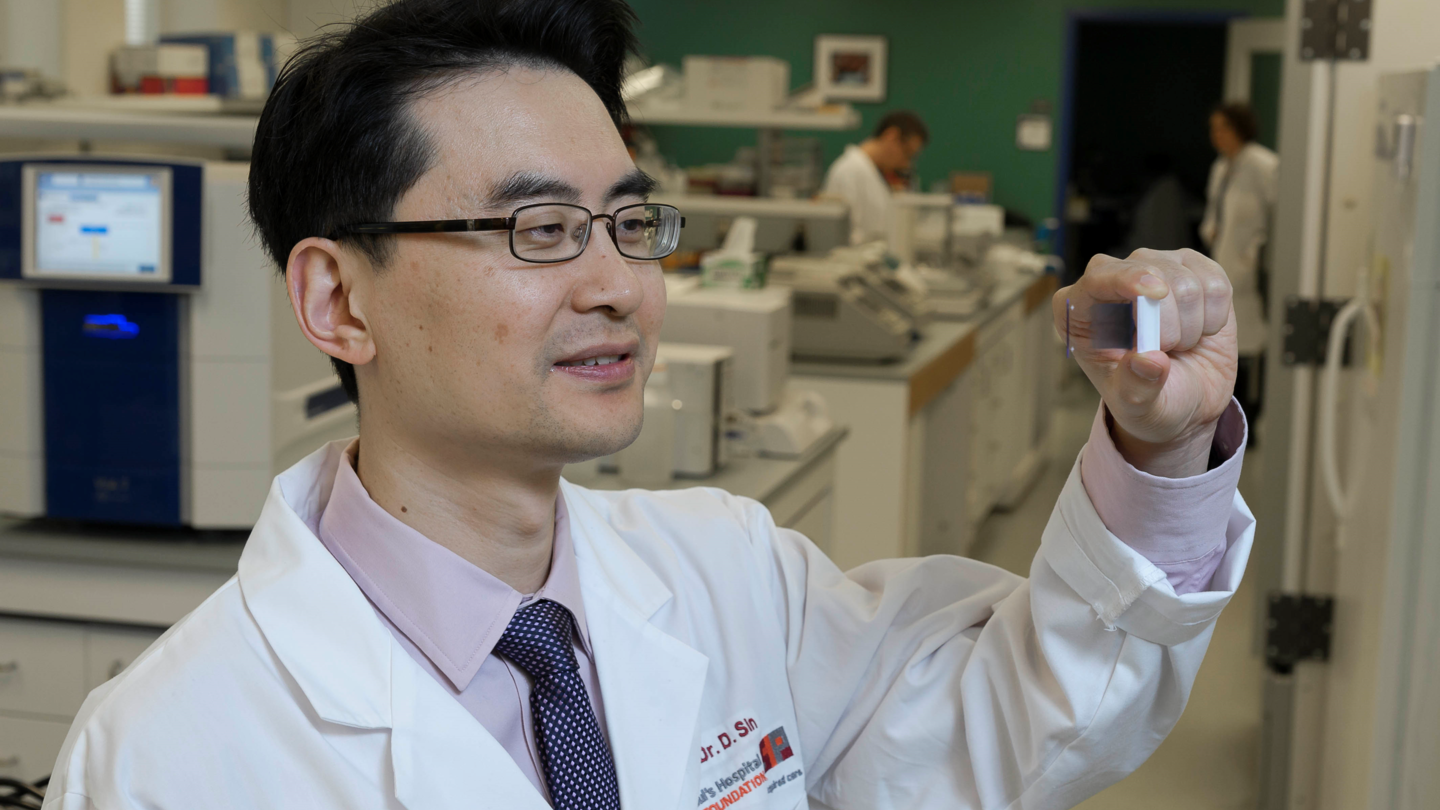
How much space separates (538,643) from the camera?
107 cm

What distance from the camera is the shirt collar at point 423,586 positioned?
103 centimetres

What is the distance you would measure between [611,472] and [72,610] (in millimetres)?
994

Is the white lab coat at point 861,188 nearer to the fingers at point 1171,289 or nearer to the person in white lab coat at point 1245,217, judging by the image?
the person in white lab coat at point 1245,217

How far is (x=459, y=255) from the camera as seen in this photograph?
39.2 inches

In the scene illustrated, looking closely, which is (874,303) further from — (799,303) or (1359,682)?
(1359,682)

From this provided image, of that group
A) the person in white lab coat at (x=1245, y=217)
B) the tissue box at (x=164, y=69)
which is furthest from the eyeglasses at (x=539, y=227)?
the person in white lab coat at (x=1245, y=217)

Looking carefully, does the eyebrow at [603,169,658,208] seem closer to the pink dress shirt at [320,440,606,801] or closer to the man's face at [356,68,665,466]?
the man's face at [356,68,665,466]

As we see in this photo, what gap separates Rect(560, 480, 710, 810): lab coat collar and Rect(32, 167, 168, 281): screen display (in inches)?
39.2

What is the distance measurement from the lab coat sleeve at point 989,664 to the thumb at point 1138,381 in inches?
4.7

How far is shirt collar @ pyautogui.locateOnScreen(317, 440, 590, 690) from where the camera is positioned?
1.03m

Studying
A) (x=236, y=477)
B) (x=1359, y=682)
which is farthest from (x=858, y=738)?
(x=1359, y=682)

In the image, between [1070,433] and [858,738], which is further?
[1070,433]

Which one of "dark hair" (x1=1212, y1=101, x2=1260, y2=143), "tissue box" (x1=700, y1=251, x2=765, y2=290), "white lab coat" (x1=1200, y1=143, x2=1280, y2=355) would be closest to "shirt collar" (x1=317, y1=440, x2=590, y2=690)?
"tissue box" (x1=700, y1=251, x2=765, y2=290)

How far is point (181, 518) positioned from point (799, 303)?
6.75 ft
